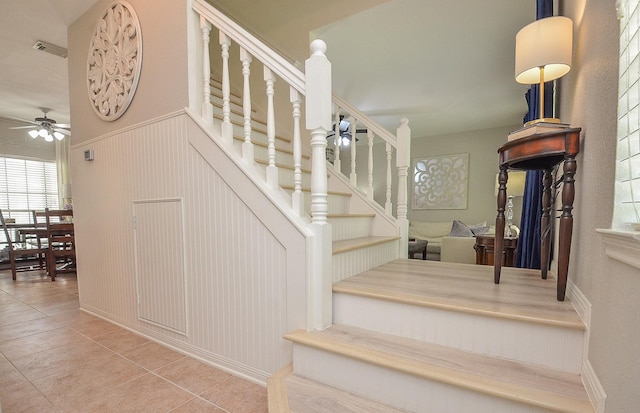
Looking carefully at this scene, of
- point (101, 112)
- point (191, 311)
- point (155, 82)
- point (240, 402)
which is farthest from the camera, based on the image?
point (101, 112)

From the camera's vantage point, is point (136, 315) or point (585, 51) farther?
point (136, 315)

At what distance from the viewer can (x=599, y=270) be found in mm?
935

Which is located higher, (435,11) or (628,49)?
(435,11)

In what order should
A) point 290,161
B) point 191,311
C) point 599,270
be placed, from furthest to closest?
point 290,161, point 191,311, point 599,270

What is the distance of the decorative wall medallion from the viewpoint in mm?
2199

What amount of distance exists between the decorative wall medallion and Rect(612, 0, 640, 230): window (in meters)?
2.70

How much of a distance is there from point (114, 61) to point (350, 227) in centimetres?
246

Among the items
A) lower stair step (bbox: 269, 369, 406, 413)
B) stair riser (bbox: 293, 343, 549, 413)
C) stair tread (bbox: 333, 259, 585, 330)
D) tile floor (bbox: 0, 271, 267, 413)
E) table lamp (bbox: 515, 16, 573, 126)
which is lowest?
tile floor (bbox: 0, 271, 267, 413)

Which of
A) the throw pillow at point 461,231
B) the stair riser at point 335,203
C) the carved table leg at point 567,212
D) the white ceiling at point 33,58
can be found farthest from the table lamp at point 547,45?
the throw pillow at point 461,231

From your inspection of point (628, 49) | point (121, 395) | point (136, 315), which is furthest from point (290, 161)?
point (628, 49)

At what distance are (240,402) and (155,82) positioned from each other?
2208mm

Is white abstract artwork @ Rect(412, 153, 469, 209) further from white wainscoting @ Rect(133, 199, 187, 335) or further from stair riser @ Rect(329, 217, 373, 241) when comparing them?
white wainscoting @ Rect(133, 199, 187, 335)

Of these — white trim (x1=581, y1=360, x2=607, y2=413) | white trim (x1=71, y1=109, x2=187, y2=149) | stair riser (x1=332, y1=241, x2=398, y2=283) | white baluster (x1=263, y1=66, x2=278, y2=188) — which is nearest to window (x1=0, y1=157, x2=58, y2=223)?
white trim (x1=71, y1=109, x2=187, y2=149)

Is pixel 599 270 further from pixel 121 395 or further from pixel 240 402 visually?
pixel 121 395
